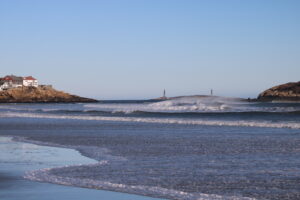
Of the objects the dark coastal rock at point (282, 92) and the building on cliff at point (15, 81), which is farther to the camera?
the building on cliff at point (15, 81)

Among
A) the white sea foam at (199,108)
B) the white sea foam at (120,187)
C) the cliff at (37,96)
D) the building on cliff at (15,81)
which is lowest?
the white sea foam at (120,187)

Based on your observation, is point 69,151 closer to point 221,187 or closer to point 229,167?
point 229,167

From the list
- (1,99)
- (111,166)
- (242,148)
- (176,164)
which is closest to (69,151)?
(111,166)

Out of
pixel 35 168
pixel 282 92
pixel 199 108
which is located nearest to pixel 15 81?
pixel 282 92

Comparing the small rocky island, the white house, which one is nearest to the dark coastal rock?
the small rocky island

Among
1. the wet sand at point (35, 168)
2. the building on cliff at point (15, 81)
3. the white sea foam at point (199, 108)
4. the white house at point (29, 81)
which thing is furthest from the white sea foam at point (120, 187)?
the white house at point (29, 81)

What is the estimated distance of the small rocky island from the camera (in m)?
145

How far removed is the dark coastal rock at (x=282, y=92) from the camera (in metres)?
131

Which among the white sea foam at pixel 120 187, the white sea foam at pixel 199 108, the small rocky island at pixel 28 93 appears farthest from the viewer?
the small rocky island at pixel 28 93

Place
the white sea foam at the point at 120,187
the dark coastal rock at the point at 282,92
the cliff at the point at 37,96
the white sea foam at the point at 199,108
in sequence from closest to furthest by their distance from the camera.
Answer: the white sea foam at the point at 120,187 < the white sea foam at the point at 199,108 < the dark coastal rock at the point at 282,92 < the cliff at the point at 37,96

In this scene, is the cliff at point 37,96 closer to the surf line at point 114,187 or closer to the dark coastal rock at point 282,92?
the dark coastal rock at point 282,92

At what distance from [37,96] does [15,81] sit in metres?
18.5

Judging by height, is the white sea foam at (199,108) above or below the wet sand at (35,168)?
above

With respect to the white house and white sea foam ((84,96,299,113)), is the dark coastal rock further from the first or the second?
the white house
